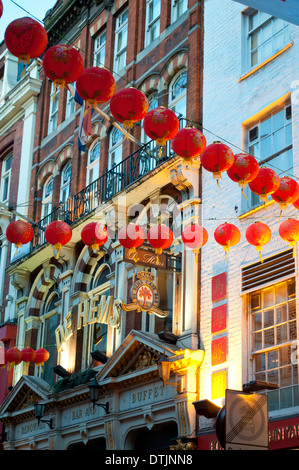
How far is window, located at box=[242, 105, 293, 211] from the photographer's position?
1694 cm

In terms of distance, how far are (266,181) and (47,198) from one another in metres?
15.8

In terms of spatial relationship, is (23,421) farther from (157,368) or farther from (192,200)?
(192,200)

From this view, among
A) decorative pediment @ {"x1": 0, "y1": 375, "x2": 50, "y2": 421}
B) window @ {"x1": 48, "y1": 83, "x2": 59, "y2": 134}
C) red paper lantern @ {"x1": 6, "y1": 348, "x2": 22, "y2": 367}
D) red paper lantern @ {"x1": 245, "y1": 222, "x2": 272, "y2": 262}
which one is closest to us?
red paper lantern @ {"x1": 245, "y1": 222, "x2": 272, "y2": 262}

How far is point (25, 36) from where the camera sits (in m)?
11.2

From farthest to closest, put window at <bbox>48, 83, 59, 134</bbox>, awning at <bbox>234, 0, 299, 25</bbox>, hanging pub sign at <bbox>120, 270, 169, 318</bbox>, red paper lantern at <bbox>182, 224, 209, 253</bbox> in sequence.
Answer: window at <bbox>48, 83, 59, 134</bbox>, hanging pub sign at <bbox>120, 270, 169, 318</bbox>, red paper lantern at <bbox>182, 224, 209, 253</bbox>, awning at <bbox>234, 0, 299, 25</bbox>

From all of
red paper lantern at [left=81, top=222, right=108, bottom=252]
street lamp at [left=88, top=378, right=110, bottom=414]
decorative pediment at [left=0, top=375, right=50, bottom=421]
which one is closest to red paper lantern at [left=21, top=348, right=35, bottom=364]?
decorative pediment at [left=0, top=375, right=50, bottom=421]

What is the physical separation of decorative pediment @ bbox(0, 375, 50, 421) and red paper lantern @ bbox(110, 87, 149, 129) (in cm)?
1228

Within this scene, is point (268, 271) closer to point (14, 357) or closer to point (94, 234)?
point (94, 234)

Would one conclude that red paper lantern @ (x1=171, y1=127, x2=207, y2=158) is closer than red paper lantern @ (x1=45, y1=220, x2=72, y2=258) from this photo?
Yes

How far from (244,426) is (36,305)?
17766mm

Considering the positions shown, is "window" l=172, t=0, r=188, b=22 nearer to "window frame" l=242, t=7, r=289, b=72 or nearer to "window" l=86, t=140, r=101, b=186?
"window frame" l=242, t=7, r=289, b=72

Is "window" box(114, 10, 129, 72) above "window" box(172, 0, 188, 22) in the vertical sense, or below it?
above

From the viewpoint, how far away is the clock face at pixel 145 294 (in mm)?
18094

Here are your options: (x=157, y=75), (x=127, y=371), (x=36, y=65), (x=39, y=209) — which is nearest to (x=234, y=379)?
(x=127, y=371)
